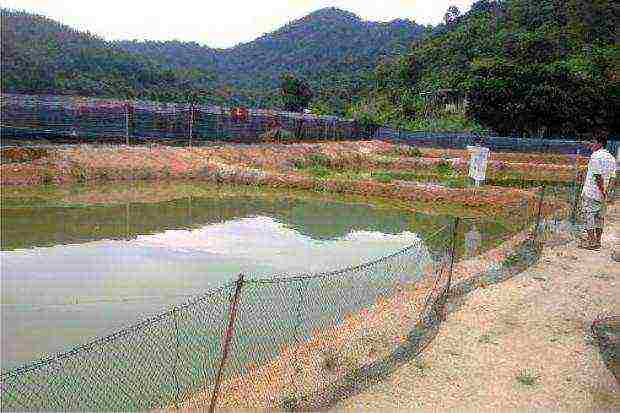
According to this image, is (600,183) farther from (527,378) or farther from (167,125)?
(167,125)

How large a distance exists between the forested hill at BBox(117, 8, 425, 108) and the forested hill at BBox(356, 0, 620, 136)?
1587 cm

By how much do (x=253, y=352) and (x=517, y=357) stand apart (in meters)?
2.72

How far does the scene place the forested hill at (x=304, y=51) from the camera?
73.7 m

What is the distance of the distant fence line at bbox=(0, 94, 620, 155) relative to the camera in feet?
67.6

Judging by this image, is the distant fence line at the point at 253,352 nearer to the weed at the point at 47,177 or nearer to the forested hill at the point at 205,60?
the weed at the point at 47,177

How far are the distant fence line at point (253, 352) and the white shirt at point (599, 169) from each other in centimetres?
158

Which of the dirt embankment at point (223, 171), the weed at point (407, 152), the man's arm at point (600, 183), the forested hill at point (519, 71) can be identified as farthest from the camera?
the forested hill at point (519, 71)

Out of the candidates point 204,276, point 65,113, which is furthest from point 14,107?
point 204,276

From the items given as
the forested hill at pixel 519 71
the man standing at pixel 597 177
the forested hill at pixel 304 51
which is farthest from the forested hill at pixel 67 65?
the man standing at pixel 597 177

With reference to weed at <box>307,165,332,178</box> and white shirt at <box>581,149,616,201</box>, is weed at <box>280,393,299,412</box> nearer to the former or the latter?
white shirt at <box>581,149,616,201</box>

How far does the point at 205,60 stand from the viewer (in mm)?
83250

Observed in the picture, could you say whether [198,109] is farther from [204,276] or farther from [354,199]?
[204,276]

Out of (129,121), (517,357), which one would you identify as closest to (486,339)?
(517,357)

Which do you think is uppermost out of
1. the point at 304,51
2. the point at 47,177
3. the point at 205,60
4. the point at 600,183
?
the point at 304,51
